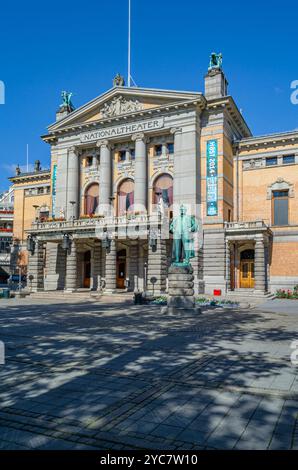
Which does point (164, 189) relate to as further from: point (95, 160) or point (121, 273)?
point (121, 273)

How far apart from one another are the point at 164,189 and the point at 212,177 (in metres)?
4.99

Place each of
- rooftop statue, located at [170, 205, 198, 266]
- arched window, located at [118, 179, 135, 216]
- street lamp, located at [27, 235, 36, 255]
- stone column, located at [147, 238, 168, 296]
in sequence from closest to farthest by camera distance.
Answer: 1. rooftop statue, located at [170, 205, 198, 266]
2. stone column, located at [147, 238, 168, 296]
3. street lamp, located at [27, 235, 36, 255]
4. arched window, located at [118, 179, 135, 216]

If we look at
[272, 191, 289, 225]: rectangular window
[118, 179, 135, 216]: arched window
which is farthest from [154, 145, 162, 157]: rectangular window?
[272, 191, 289, 225]: rectangular window

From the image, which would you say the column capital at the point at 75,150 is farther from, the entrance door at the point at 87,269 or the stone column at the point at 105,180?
the entrance door at the point at 87,269

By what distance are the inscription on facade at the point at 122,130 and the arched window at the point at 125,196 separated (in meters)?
4.97

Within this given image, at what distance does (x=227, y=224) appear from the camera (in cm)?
3503

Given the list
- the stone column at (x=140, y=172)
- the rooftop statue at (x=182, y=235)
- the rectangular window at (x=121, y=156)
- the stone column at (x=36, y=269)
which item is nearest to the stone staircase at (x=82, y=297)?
the stone column at (x=36, y=269)

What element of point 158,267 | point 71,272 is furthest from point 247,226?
point 71,272

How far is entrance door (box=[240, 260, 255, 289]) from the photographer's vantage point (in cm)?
3596

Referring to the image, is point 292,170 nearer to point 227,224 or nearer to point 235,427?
point 227,224

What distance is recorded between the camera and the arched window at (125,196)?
130ft

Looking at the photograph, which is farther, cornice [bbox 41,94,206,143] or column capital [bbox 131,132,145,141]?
column capital [bbox 131,132,145,141]

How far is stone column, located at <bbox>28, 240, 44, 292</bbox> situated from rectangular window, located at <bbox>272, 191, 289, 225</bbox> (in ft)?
76.0

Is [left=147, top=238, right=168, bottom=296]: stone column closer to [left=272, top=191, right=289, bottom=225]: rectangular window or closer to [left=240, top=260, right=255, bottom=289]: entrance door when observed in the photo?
[left=240, top=260, right=255, bottom=289]: entrance door
